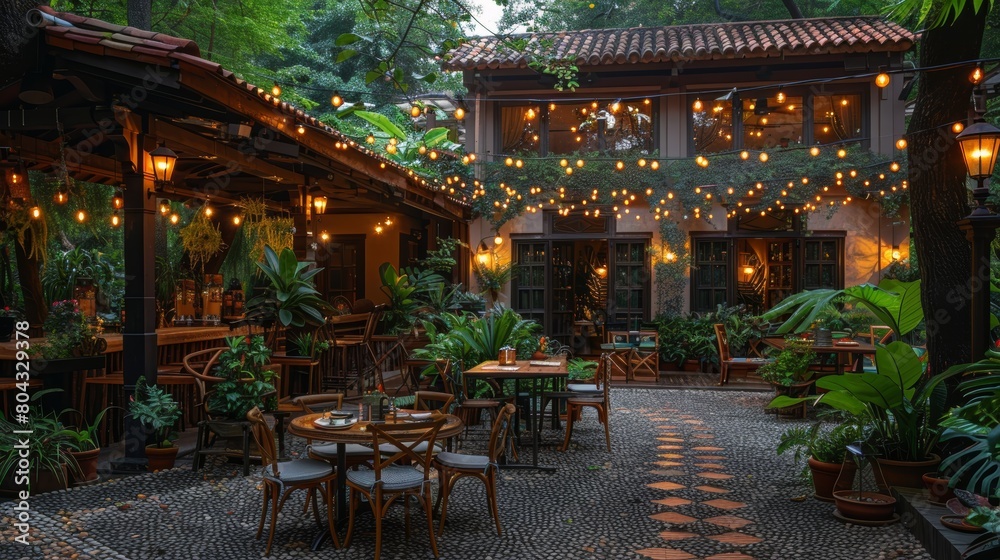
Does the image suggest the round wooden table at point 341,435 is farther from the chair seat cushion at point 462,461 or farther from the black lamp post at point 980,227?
the black lamp post at point 980,227

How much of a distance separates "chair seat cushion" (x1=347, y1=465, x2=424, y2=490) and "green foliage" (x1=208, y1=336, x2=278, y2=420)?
84.6 inches

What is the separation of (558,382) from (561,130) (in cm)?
748

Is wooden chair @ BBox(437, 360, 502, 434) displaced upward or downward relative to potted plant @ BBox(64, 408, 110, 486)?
upward

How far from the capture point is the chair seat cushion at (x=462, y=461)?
446 centimetres

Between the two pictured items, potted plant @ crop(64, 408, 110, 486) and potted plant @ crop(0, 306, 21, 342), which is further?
potted plant @ crop(0, 306, 21, 342)

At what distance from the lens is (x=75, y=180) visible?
27.8 ft

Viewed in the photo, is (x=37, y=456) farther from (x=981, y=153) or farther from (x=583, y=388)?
(x=981, y=153)

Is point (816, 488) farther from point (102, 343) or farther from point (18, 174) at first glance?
point (18, 174)

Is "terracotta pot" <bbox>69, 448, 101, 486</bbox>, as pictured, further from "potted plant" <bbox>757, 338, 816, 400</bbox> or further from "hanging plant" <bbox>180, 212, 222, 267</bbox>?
"potted plant" <bbox>757, 338, 816, 400</bbox>

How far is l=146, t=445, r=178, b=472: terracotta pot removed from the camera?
5.86 meters

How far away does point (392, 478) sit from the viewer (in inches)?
166

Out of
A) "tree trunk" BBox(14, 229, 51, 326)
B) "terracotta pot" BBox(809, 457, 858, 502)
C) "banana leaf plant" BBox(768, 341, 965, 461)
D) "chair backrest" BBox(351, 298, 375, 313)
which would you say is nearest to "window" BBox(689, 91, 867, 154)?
"chair backrest" BBox(351, 298, 375, 313)

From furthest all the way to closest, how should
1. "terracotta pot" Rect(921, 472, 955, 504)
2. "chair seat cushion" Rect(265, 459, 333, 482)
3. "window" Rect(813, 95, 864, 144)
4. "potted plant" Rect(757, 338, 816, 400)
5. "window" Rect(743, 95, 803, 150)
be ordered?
"window" Rect(743, 95, 803, 150)
"window" Rect(813, 95, 864, 144)
"potted plant" Rect(757, 338, 816, 400)
"terracotta pot" Rect(921, 472, 955, 504)
"chair seat cushion" Rect(265, 459, 333, 482)

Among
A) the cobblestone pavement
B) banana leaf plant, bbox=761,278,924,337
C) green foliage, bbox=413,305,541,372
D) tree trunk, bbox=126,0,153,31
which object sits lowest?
the cobblestone pavement
